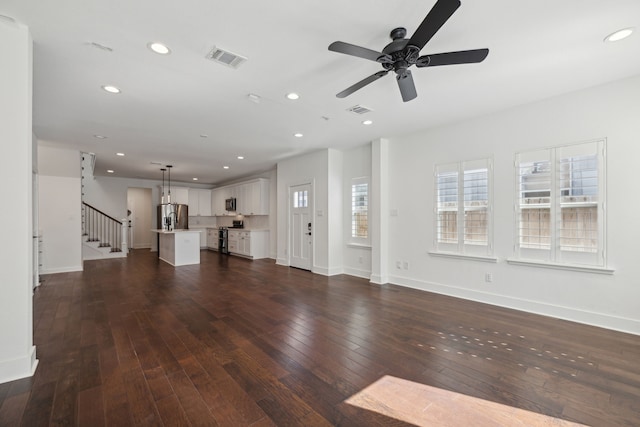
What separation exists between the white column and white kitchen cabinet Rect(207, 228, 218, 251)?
732cm

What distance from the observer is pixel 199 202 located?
Result: 11.4m

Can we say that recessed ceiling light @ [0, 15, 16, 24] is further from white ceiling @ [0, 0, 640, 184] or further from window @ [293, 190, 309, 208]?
window @ [293, 190, 309, 208]

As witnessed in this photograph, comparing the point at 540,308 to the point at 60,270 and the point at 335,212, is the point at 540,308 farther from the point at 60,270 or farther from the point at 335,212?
the point at 60,270

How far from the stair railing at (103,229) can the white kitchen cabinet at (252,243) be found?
3631 millimetres

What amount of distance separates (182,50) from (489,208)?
14.2 ft

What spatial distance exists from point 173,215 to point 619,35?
37.5ft

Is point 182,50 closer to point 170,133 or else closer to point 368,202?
point 170,133

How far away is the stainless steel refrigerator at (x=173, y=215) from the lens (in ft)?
34.0

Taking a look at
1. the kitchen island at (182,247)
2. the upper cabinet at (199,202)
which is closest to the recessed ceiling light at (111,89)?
the kitchen island at (182,247)

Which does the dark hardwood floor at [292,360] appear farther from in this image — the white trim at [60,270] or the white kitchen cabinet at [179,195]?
the white kitchen cabinet at [179,195]

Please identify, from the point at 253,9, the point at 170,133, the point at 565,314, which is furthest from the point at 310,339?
the point at 170,133

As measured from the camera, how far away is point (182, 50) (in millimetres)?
2566

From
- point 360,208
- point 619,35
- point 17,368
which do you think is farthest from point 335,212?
point 17,368

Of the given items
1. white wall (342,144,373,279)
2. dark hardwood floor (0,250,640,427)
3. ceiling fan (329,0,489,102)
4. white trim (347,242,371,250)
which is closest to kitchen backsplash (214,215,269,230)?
white wall (342,144,373,279)
